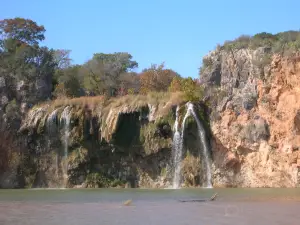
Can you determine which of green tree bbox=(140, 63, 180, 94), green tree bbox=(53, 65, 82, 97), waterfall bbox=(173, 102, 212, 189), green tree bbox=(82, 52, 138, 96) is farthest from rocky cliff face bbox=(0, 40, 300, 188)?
green tree bbox=(140, 63, 180, 94)

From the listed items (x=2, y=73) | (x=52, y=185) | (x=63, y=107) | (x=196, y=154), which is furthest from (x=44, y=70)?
(x=196, y=154)

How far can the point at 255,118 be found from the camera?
120ft

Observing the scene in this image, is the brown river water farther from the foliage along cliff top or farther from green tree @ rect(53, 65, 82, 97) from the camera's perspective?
green tree @ rect(53, 65, 82, 97)

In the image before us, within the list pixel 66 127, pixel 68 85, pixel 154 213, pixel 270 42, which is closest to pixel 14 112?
pixel 66 127

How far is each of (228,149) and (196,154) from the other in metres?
2.42

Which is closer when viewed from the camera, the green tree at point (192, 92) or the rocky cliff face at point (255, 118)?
the rocky cliff face at point (255, 118)

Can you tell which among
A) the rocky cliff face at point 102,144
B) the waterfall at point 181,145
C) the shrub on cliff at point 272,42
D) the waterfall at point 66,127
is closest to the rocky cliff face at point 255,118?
the shrub on cliff at point 272,42

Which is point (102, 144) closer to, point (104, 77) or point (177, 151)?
point (177, 151)

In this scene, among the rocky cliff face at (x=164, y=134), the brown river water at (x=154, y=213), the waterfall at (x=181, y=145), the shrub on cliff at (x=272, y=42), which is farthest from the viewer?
the waterfall at (x=181, y=145)

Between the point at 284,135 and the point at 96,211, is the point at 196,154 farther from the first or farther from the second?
the point at 96,211

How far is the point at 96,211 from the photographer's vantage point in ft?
62.7

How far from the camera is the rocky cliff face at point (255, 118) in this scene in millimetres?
34750

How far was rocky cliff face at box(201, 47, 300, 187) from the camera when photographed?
34750 mm

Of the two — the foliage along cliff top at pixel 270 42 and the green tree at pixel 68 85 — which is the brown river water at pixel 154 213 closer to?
the foliage along cliff top at pixel 270 42
